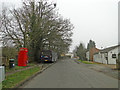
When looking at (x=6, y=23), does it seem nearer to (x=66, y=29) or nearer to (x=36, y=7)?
(x=36, y=7)

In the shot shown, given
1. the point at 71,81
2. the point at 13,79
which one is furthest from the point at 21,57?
the point at 71,81

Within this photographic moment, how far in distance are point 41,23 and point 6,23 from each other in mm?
6598

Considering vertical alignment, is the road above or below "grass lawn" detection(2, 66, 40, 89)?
below

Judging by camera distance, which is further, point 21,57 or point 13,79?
point 21,57

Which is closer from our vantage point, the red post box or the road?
the road

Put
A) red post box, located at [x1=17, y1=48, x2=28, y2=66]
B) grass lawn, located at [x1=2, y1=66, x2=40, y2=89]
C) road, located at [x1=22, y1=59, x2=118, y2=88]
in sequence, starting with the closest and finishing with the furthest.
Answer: grass lawn, located at [x1=2, y1=66, x2=40, y2=89], road, located at [x1=22, y1=59, x2=118, y2=88], red post box, located at [x1=17, y1=48, x2=28, y2=66]

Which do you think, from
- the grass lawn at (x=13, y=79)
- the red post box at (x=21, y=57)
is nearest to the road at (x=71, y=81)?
the grass lawn at (x=13, y=79)

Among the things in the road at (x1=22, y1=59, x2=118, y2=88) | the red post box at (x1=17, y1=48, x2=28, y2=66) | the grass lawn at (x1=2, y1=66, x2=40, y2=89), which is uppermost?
the red post box at (x1=17, y1=48, x2=28, y2=66)

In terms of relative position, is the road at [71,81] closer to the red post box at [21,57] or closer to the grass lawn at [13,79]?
the grass lawn at [13,79]

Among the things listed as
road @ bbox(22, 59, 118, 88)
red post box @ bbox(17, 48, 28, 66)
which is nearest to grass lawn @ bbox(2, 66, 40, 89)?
road @ bbox(22, 59, 118, 88)

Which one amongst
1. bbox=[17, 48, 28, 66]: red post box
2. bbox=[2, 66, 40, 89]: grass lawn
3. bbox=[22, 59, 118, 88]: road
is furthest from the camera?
bbox=[17, 48, 28, 66]: red post box

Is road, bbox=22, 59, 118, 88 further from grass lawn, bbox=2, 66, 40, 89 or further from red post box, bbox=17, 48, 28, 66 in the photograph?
red post box, bbox=17, 48, 28, 66

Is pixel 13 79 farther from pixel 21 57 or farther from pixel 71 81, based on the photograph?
pixel 21 57

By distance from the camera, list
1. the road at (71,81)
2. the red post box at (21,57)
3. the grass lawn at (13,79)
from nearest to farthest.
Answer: the grass lawn at (13,79) < the road at (71,81) < the red post box at (21,57)
